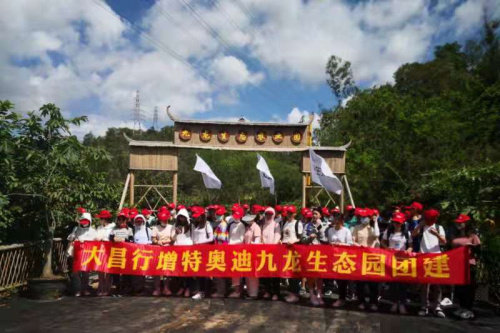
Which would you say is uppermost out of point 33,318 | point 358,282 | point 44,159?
point 44,159

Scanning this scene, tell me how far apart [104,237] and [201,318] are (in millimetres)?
3153

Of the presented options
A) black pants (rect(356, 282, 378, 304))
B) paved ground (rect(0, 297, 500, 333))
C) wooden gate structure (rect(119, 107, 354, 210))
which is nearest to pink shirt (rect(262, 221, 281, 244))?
paved ground (rect(0, 297, 500, 333))

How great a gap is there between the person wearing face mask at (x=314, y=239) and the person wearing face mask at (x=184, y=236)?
236 cm

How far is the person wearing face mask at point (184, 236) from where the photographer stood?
341 inches

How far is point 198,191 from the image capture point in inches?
1388

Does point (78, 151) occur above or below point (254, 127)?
below

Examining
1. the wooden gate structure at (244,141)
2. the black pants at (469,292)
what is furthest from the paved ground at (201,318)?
the wooden gate structure at (244,141)

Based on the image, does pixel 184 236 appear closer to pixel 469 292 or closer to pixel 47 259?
pixel 47 259

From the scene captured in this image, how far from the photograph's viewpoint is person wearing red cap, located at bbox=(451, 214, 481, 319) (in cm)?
730

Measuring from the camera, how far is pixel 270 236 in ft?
28.2

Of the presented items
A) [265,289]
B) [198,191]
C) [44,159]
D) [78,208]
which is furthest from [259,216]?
[198,191]

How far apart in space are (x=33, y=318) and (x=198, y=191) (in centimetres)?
2812

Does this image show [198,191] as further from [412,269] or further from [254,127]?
[412,269]

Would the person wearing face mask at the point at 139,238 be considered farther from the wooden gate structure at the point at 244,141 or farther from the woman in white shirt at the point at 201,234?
the wooden gate structure at the point at 244,141
